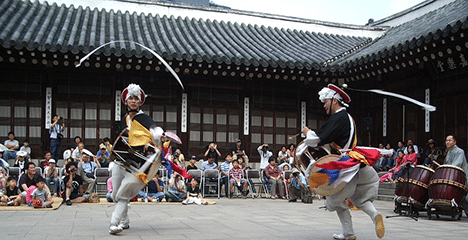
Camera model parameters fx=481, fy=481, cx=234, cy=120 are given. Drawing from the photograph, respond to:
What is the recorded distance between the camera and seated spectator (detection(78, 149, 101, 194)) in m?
12.3

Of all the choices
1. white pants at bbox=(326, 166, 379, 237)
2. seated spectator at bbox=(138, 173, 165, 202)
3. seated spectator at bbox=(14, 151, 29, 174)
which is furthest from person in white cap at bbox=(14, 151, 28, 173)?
white pants at bbox=(326, 166, 379, 237)

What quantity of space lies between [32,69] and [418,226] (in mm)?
11529

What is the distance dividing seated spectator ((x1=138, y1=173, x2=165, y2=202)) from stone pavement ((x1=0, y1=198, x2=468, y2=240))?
213 centimetres

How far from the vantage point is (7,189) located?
1091 cm

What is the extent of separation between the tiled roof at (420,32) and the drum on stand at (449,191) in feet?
12.0

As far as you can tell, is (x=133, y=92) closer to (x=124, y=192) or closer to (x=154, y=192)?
(x=124, y=192)

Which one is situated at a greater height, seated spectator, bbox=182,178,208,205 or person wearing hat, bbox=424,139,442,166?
person wearing hat, bbox=424,139,442,166

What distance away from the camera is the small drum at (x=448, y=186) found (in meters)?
8.48

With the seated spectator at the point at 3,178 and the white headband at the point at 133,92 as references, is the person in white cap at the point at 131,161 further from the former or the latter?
the seated spectator at the point at 3,178

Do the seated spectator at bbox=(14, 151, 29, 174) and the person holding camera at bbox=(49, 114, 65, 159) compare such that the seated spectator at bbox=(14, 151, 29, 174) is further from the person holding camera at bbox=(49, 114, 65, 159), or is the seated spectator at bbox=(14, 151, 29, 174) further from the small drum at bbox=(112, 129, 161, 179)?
the small drum at bbox=(112, 129, 161, 179)

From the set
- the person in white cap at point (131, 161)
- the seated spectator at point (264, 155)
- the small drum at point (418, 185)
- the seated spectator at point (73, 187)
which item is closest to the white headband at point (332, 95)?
the person in white cap at point (131, 161)

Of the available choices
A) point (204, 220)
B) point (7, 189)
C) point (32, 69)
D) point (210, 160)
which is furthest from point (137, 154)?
point (32, 69)

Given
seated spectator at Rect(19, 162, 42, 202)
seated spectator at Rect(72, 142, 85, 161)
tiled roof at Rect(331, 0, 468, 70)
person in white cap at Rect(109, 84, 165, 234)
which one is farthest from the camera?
seated spectator at Rect(72, 142, 85, 161)

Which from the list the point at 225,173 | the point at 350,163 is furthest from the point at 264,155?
the point at 350,163
